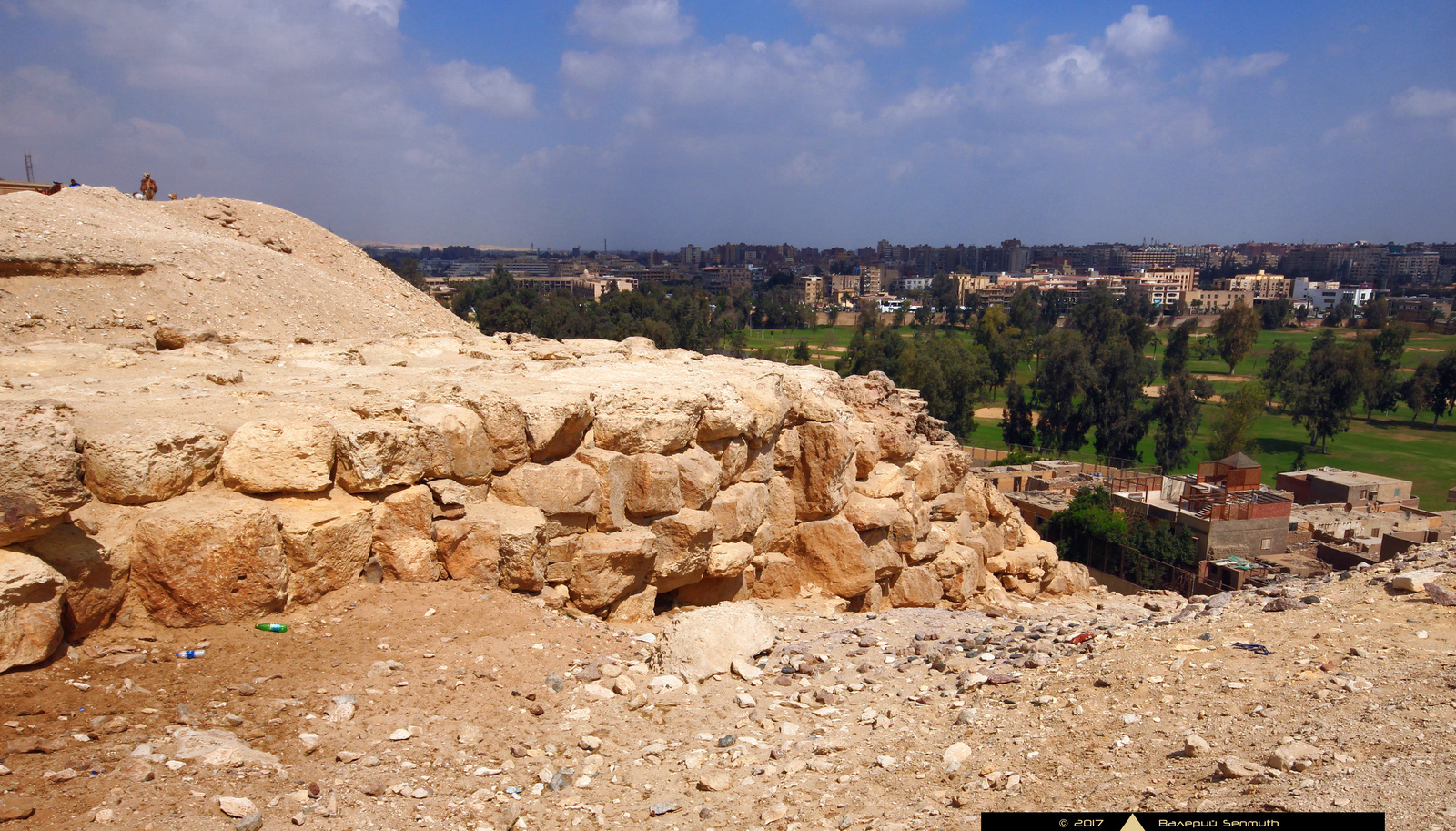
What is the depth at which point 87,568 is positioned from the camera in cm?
541

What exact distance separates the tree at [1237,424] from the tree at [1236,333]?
871 inches

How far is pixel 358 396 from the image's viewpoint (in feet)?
26.6

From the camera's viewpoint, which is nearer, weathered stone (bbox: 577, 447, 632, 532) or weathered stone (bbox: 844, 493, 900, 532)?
weathered stone (bbox: 577, 447, 632, 532)

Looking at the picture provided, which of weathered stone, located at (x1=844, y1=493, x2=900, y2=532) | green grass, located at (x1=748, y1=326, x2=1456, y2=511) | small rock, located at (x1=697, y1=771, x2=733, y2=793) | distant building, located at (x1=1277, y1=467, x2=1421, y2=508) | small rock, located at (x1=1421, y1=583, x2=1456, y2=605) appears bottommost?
green grass, located at (x1=748, y1=326, x2=1456, y2=511)

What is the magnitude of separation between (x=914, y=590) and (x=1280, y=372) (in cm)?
5997

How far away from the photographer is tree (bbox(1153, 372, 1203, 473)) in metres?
48.0

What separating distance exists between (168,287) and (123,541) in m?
10.9

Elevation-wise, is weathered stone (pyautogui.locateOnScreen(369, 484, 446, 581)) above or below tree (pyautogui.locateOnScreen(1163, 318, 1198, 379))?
above

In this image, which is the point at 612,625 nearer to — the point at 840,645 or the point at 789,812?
the point at 840,645

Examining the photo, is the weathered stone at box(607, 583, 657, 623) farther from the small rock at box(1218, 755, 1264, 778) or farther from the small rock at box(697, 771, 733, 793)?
the small rock at box(1218, 755, 1264, 778)

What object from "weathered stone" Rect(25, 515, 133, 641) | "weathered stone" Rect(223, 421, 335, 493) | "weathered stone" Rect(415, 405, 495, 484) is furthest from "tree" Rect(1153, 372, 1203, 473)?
"weathered stone" Rect(25, 515, 133, 641)

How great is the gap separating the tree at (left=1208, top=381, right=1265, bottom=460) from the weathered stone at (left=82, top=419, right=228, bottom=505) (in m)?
50.6

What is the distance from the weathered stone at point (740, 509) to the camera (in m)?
9.84

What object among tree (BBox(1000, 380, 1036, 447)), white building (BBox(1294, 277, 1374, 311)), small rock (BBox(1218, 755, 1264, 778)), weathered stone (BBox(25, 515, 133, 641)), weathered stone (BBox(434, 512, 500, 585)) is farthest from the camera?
white building (BBox(1294, 277, 1374, 311))
